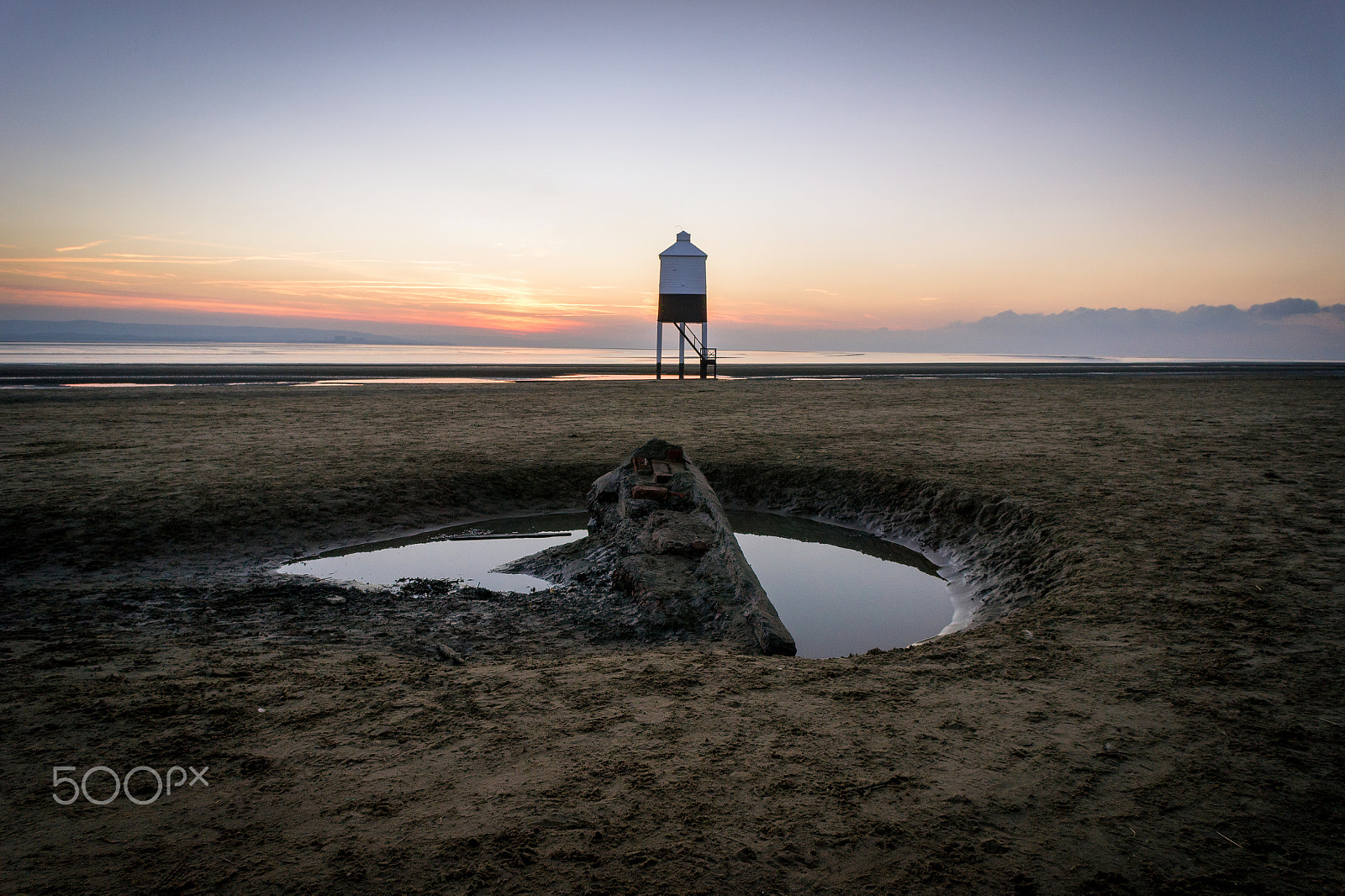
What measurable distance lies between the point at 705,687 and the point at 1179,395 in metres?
26.3

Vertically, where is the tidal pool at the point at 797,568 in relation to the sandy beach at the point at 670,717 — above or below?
below

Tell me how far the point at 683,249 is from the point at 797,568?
24.2m

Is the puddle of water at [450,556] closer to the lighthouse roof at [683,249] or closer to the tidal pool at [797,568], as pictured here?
the tidal pool at [797,568]

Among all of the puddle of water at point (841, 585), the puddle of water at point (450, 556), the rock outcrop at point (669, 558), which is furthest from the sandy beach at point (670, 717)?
the puddle of water at point (841, 585)

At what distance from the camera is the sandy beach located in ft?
7.98

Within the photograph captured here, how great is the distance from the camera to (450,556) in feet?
25.4

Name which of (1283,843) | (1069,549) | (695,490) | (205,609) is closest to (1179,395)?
(1069,549)

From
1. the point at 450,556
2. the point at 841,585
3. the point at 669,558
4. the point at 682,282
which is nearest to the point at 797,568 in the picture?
the point at 841,585

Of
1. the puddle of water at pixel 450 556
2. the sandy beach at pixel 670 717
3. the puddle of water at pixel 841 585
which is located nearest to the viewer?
the sandy beach at pixel 670 717

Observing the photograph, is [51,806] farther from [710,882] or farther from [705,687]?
[705,687]

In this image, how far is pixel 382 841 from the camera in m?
2.52

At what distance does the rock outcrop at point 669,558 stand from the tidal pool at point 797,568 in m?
0.59

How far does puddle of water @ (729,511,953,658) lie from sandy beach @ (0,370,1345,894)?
→ 0.55 meters

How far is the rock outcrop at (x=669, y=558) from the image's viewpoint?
200 inches
